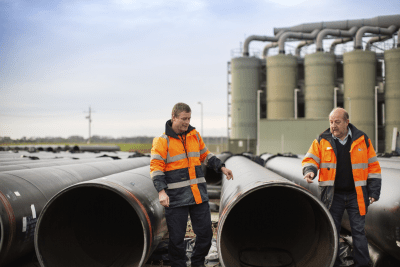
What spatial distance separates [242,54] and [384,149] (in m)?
15.1

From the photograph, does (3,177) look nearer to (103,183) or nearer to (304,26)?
(103,183)

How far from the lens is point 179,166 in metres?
3.70

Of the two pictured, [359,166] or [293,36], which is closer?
[359,166]

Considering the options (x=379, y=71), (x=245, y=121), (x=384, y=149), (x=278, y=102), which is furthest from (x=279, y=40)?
(x=384, y=149)

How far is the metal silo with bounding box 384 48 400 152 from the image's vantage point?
28.4m

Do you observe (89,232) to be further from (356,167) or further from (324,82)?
(324,82)

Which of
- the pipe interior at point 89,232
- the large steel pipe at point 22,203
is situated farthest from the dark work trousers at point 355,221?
the large steel pipe at point 22,203

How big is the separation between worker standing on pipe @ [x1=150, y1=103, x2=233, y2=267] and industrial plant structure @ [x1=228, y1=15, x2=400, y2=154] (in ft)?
79.6

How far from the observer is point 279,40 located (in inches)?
1204

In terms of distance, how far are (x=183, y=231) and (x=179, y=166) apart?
709mm

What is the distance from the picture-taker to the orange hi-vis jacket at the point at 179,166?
11.9ft

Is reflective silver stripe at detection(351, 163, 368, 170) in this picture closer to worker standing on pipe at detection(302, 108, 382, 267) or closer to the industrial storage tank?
worker standing on pipe at detection(302, 108, 382, 267)

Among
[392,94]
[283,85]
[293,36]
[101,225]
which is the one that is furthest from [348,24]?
[101,225]

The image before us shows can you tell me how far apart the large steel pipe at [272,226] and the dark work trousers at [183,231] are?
219 mm
